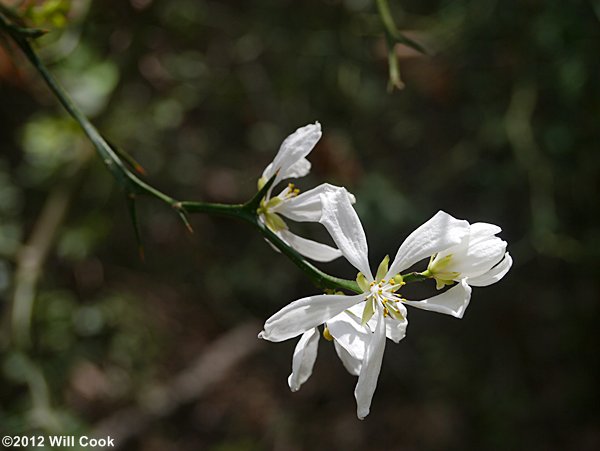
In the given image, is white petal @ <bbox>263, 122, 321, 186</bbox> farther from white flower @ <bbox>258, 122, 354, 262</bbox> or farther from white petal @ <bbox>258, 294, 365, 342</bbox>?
white petal @ <bbox>258, 294, 365, 342</bbox>

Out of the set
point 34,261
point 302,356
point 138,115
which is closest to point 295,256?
point 302,356

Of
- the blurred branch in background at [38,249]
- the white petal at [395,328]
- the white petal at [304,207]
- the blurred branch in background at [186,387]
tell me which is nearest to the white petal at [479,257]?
the white petal at [395,328]

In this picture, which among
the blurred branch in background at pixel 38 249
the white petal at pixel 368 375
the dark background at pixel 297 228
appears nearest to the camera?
the white petal at pixel 368 375

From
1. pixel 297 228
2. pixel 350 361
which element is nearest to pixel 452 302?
pixel 350 361

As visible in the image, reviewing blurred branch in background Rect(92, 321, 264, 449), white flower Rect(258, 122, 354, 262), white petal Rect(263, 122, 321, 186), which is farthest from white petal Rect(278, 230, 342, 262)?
blurred branch in background Rect(92, 321, 264, 449)

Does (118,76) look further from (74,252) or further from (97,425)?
(97,425)

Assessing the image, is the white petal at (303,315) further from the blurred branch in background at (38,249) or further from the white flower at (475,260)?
the blurred branch in background at (38,249)
